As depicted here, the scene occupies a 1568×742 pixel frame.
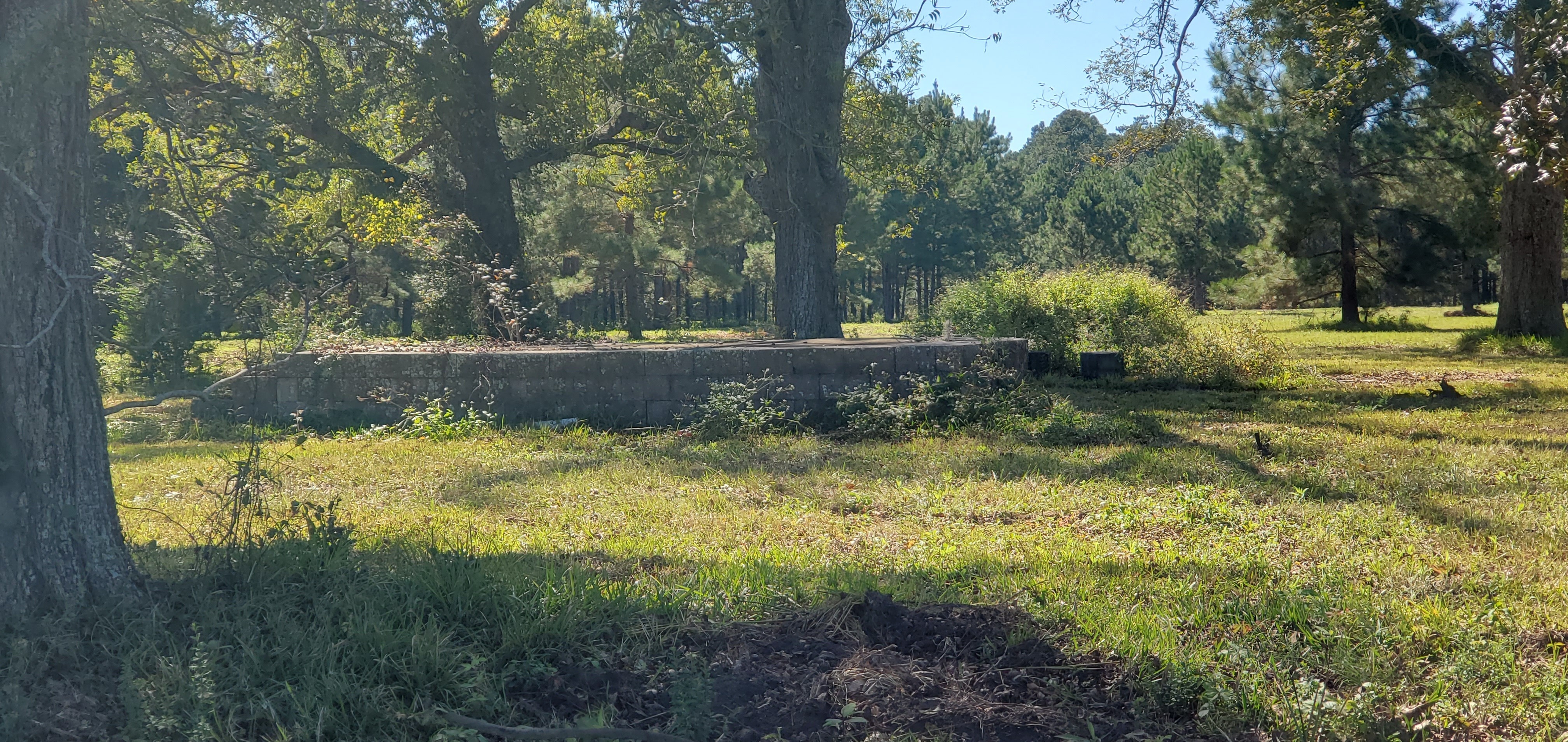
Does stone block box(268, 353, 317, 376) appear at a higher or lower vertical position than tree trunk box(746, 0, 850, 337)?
lower

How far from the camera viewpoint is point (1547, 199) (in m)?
16.6

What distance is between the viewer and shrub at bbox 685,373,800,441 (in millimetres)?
8922

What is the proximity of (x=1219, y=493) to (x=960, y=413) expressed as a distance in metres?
3.15

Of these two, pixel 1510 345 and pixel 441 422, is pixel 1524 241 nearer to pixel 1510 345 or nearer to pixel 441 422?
pixel 1510 345

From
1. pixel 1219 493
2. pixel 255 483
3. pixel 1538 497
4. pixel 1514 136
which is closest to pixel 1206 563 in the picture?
pixel 1219 493

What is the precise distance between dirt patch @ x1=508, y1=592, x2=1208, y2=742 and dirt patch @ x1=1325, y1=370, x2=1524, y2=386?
1097cm

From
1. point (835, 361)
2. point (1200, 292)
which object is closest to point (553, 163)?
point (835, 361)

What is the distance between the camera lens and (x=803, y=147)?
1371 centimetres

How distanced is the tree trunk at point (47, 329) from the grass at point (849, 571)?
0.97 feet

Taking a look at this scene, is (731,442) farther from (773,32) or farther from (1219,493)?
(773,32)

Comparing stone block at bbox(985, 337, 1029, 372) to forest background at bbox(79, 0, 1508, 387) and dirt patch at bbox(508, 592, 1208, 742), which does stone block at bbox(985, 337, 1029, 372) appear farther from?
dirt patch at bbox(508, 592, 1208, 742)

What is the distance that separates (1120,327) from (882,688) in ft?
39.4

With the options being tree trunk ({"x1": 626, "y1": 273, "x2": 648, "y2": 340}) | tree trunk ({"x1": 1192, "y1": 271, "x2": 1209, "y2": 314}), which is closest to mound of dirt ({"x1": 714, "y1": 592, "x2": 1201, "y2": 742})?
tree trunk ({"x1": 626, "y1": 273, "x2": 648, "y2": 340})

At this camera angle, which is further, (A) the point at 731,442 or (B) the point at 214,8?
(B) the point at 214,8
